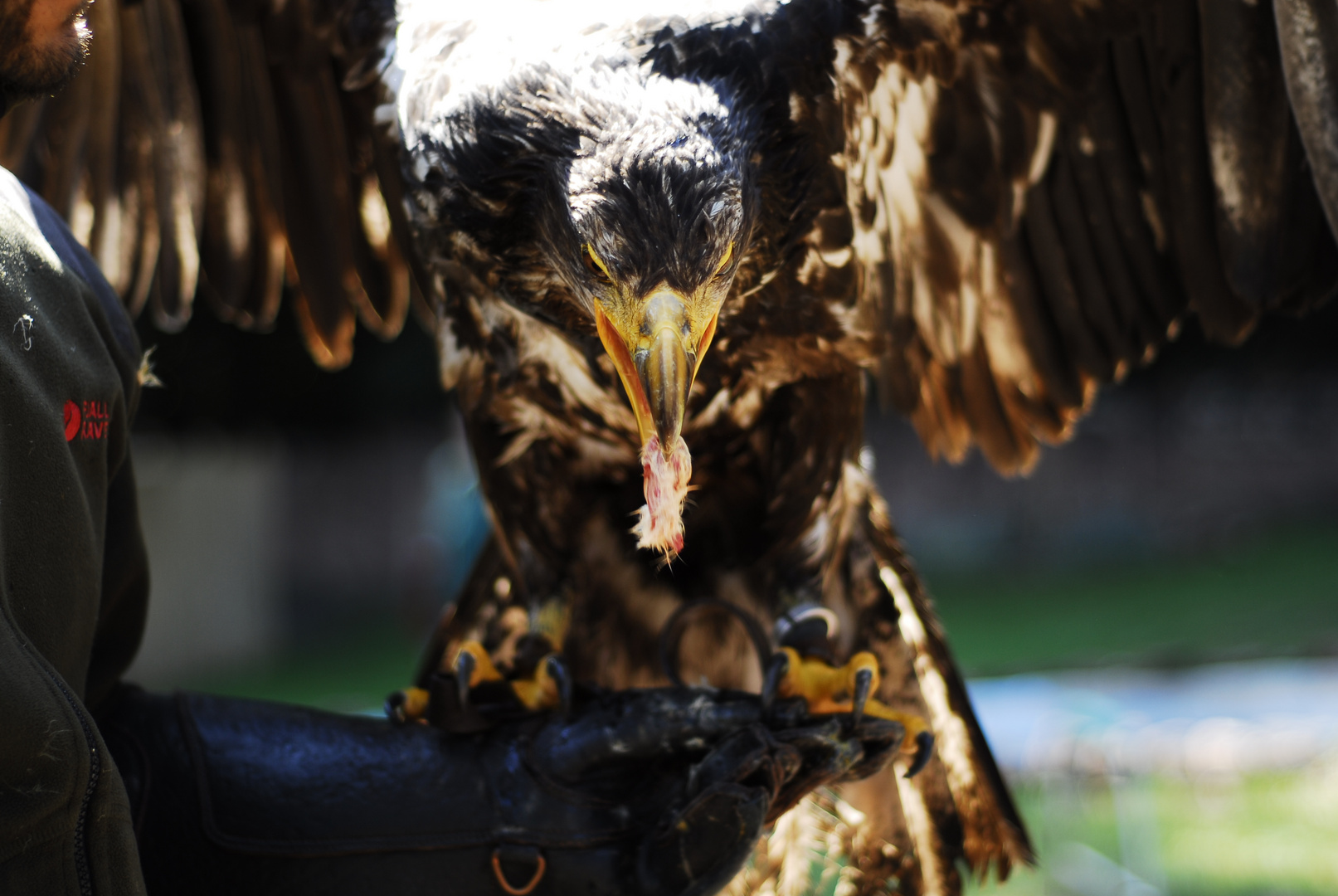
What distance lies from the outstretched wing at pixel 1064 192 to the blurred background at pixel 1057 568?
207 centimetres

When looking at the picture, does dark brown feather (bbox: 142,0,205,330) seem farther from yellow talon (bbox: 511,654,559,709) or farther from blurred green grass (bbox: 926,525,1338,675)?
blurred green grass (bbox: 926,525,1338,675)

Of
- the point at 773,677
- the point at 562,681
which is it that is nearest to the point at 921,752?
the point at 773,677

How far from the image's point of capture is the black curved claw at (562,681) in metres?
1.89

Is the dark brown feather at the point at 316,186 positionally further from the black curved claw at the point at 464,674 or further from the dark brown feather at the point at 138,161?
the black curved claw at the point at 464,674

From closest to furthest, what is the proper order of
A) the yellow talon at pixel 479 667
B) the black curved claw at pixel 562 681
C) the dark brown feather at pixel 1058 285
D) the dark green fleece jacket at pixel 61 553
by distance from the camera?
the dark green fleece jacket at pixel 61 553 → the black curved claw at pixel 562 681 → the yellow talon at pixel 479 667 → the dark brown feather at pixel 1058 285

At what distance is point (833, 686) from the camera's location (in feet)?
7.15

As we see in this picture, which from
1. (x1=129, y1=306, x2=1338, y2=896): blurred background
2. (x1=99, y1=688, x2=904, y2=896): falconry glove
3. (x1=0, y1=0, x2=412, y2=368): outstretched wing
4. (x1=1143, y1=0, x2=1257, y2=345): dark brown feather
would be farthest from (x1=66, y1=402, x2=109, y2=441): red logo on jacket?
(x1=129, y1=306, x2=1338, y2=896): blurred background

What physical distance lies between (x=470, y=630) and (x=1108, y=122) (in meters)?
1.76

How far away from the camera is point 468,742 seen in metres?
1.79

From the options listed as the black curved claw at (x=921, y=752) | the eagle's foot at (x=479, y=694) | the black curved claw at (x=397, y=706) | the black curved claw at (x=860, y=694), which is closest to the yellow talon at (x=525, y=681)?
the eagle's foot at (x=479, y=694)

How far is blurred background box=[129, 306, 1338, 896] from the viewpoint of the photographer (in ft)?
17.5

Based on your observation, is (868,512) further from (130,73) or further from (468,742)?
(130,73)

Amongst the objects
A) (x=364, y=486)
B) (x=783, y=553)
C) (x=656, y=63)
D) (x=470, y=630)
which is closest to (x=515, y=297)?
(x=656, y=63)

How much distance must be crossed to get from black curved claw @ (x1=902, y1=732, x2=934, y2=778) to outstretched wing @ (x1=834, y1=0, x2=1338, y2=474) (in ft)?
2.47
